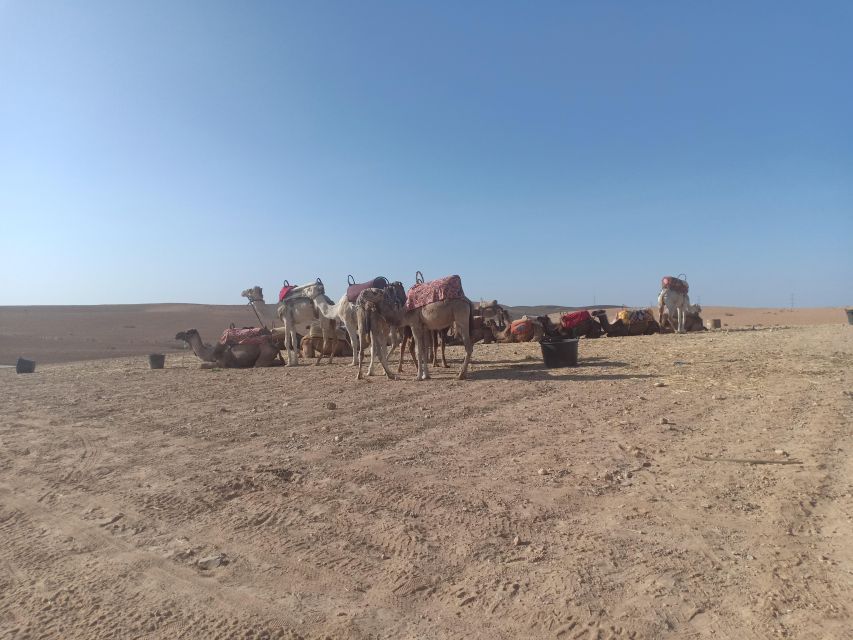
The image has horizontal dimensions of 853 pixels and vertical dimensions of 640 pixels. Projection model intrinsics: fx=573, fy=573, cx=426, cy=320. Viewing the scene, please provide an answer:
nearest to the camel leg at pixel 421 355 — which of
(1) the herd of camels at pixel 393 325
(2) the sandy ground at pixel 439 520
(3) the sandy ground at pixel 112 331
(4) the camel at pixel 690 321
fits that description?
(1) the herd of camels at pixel 393 325

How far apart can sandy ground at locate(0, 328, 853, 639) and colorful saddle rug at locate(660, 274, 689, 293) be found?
14.4 metres

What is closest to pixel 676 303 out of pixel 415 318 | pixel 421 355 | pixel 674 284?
pixel 674 284

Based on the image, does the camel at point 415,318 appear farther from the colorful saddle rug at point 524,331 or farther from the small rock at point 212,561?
the colorful saddle rug at point 524,331

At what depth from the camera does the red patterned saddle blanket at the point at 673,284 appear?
74.3 ft

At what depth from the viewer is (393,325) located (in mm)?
12656

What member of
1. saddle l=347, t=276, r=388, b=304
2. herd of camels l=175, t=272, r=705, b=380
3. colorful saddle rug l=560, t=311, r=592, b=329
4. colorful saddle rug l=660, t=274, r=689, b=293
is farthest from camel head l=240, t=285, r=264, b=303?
colorful saddle rug l=660, t=274, r=689, b=293

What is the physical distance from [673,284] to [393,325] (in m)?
14.6

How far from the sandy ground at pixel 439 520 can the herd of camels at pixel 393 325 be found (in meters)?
3.54

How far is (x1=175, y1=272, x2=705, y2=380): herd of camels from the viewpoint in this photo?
1204cm

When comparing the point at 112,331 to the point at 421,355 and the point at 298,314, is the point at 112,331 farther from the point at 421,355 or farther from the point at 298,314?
the point at 421,355

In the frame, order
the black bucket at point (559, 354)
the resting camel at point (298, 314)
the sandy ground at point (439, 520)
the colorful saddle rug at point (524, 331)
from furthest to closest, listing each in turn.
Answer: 1. the colorful saddle rug at point (524, 331)
2. the resting camel at point (298, 314)
3. the black bucket at point (559, 354)
4. the sandy ground at point (439, 520)

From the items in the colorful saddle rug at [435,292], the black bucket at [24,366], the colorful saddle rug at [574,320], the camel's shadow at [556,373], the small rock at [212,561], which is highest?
the colorful saddle rug at [435,292]

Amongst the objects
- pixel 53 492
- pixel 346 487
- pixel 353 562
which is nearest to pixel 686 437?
pixel 346 487

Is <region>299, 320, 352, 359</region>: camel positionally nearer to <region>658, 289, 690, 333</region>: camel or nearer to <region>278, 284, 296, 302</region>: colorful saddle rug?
<region>278, 284, 296, 302</region>: colorful saddle rug
